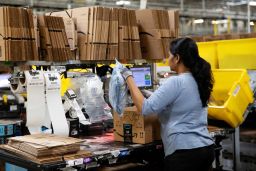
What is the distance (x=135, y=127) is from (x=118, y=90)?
0.35 meters

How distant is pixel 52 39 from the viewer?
303cm

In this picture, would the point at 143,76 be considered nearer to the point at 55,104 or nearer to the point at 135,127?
the point at 135,127

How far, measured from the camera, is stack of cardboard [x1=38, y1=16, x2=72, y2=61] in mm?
3014

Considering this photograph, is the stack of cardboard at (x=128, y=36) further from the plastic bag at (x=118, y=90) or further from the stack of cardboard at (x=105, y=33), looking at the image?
the plastic bag at (x=118, y=90)

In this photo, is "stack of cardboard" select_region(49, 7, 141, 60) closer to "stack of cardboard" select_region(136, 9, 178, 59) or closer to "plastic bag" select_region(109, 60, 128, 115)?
"stack of cardboard" select_region(136, 9, 178, 59)

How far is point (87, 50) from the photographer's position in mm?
3156

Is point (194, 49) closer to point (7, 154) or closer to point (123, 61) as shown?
point (123, 61)

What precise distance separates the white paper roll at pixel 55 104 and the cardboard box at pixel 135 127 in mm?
410

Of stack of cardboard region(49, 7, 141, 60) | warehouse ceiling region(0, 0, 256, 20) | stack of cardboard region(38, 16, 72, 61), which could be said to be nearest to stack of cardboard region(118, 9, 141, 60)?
stack of cardboard region(49, 7, 141, 60)

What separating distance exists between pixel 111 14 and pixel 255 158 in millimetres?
2538

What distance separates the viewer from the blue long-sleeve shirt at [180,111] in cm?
241

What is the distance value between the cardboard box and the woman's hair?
1.70 ft

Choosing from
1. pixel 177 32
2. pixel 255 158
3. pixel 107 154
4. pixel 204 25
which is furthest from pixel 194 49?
pixel 204 25

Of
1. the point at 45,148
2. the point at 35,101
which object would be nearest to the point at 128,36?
the point at 35,101
